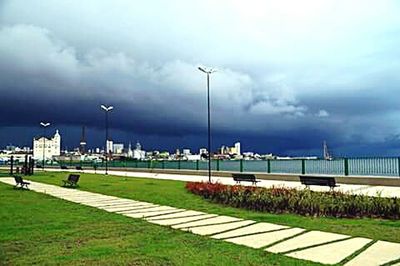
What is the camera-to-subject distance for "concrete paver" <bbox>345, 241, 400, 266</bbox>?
21.4 ft

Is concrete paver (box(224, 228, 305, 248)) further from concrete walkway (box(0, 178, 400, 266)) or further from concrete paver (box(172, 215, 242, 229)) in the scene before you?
concrete paver (box(172, 215, 242, 229))

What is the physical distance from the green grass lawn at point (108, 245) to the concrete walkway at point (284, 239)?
1.36 ft

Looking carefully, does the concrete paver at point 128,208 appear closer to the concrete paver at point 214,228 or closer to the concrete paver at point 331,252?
the concrete paver at point 214,228

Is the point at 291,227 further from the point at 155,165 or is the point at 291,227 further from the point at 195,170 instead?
the point at 155,165

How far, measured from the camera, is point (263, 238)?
8.47 metres

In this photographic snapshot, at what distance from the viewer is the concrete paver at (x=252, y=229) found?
889 centimetres

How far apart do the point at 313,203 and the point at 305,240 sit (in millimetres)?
4347

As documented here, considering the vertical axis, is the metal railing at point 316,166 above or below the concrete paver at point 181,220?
above

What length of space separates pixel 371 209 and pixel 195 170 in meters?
28.8

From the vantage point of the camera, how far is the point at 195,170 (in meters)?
40.2

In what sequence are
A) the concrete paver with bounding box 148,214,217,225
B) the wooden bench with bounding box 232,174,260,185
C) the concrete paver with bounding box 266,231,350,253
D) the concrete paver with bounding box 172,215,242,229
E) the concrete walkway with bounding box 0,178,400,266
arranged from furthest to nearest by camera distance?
the wooden bench with bounding box 232,174,260,185, the concrete paver with bounding box 148,214,217,225, the concrete paver with bounding box 172,215,242,229, the concrete paver with bounding box 266,231,350,253, the concrete walkway with bounding box 0,178,400,266

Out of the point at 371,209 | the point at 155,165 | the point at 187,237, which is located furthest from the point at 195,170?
the point at 187,237

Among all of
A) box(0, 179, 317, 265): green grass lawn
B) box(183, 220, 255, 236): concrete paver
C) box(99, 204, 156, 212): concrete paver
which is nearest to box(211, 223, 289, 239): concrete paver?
box(183, 220, 255, 236): concrete paver

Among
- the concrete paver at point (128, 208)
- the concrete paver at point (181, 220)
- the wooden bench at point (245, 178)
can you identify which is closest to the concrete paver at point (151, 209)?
the concrete paver at point (128, 208)
